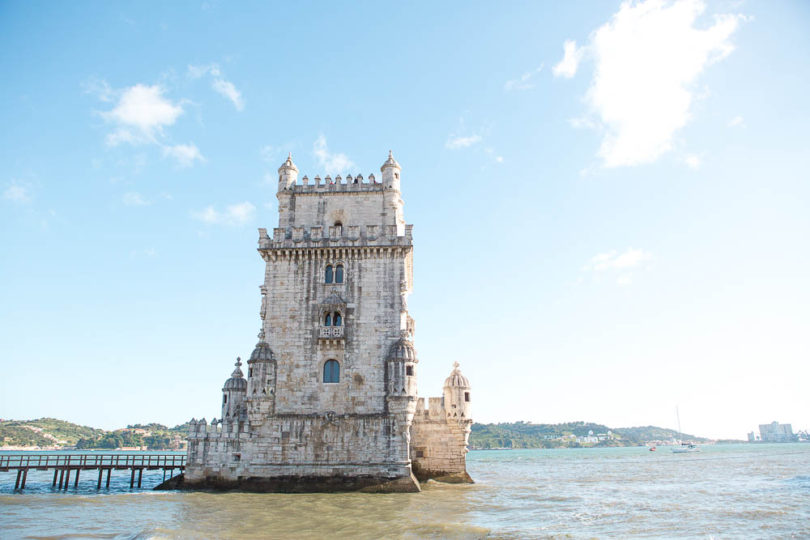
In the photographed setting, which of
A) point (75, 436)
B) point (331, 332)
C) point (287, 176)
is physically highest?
point (287, 176)

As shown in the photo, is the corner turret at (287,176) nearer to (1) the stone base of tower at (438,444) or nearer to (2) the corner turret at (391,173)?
(2) the corner turret at (391,173)

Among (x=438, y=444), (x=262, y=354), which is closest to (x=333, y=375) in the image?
(x=262, y=354)

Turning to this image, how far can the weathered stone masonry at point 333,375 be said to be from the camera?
101 ft

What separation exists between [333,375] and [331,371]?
267mm

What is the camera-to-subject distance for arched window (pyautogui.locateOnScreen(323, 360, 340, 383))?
106 ft

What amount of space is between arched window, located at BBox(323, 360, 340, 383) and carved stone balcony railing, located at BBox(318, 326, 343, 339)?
5.03 feet

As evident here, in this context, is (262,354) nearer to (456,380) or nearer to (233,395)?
(233,395)

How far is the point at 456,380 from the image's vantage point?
3631 centimetres

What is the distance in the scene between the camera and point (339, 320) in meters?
33.1

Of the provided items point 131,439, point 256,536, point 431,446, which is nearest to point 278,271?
point 431,446

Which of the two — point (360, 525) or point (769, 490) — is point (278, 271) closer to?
point (360, 525)

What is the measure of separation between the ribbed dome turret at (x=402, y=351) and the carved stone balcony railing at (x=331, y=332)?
317 cm

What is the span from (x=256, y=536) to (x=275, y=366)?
43.9 feet

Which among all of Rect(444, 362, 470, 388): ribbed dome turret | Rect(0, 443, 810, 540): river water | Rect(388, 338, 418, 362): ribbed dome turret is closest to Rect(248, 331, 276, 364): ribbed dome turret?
Rect(388, 338, 418, 362): ribbed dome turret
